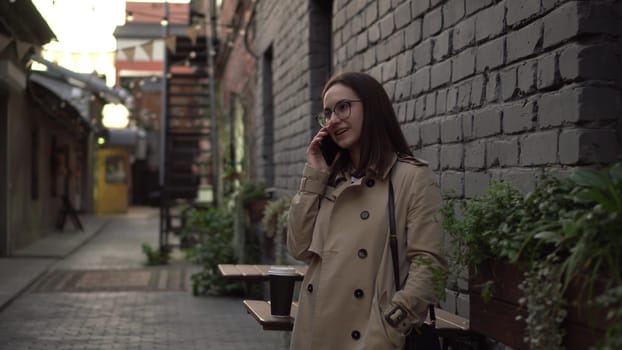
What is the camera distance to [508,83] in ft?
11.9

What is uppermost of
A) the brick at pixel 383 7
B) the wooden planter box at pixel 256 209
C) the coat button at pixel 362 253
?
the brick at pixel 383 7

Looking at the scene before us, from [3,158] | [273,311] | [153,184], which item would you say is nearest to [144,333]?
[273,311]

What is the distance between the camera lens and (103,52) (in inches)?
441

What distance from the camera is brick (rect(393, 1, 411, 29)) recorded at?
4.92 metres

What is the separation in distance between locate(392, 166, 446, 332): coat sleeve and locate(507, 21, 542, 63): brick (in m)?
0.77

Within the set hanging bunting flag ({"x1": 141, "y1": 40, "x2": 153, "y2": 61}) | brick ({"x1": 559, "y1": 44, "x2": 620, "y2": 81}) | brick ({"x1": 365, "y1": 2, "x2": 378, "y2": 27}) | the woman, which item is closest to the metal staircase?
hanging bunting flag ({"x1": 141, "y1": 40, "x2": 153, "y2": 61})

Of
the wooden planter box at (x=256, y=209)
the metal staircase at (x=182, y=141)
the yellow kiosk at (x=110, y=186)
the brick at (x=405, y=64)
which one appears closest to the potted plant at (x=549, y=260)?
the brick at (x=405, y=64)

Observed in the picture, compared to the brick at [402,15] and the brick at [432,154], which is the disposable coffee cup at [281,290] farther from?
the brick at [402,15]

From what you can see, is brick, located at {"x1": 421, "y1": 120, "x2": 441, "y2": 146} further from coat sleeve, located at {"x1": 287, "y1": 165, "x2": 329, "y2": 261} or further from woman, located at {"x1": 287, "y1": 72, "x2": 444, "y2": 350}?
coat sleeve, located at {"x1": 287, "y1": 165, "x2": 329, "y2": 261}

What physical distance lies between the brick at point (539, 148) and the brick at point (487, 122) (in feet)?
0.82

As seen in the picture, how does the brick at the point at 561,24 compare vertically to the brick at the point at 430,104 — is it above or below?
above

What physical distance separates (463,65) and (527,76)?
0.70m

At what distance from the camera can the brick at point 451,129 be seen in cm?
419

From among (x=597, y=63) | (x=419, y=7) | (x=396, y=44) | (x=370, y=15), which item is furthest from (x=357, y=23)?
(x=597, y=63)
